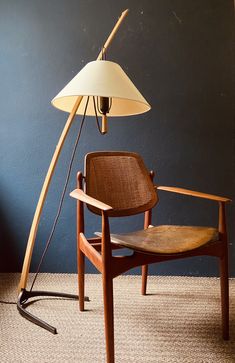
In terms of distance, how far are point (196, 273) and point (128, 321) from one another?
67 cm

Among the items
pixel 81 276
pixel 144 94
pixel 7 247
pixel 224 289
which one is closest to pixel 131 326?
pixel 81 276

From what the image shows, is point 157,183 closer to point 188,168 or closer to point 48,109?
point 188,168

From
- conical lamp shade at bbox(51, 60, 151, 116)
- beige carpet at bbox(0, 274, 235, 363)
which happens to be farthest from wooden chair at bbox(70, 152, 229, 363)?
conical lamp shade at bbox(51, 60, 151, 116)

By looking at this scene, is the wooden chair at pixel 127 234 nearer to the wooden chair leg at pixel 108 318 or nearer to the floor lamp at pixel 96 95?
the wooden chair leg at pixel 108 318

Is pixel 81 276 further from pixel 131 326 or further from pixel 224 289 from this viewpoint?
pixel 224 289

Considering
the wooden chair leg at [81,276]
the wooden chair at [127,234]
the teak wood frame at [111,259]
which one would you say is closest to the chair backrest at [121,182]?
the wooden chair at [127,234]

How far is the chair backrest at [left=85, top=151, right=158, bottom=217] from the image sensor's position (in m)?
1.53

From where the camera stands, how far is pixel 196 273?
197 centimetres

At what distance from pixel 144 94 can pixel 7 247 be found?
128 centimetres

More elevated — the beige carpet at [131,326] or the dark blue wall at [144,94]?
the dark blue wall at [144,94]

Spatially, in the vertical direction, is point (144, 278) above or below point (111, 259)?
below

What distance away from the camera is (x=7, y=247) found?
2.04m

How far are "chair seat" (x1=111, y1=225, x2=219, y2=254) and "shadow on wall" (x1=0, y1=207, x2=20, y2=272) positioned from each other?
970mm

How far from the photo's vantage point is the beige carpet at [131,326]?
1.22 metres
